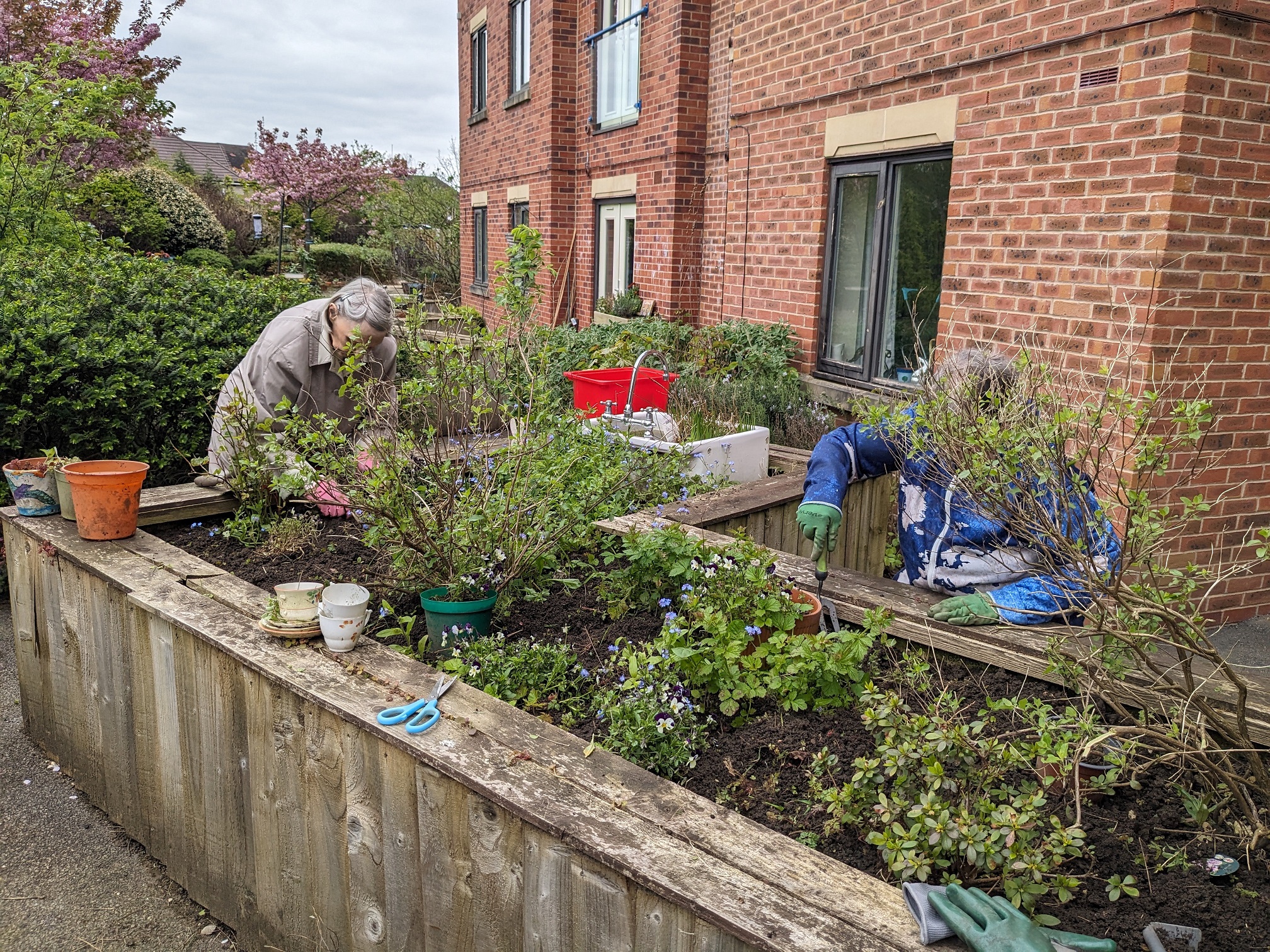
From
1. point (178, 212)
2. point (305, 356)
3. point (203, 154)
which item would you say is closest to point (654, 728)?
point (305, 356)

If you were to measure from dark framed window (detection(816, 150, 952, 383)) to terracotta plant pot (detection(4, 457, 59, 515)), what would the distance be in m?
4.81

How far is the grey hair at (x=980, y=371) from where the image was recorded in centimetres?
272

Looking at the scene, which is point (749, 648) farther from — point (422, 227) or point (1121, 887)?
point (422, 227)

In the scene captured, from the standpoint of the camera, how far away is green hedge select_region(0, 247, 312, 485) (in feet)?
17.6

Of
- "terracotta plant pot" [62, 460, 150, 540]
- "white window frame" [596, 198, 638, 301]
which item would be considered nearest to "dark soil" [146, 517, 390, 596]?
"terracotta plant pot" [62, 460, 150, 540]

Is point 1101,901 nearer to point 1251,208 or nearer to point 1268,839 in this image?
point 1268,839

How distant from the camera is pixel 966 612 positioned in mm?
2924

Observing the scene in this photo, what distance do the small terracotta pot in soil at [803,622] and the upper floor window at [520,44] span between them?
1309 centimetres

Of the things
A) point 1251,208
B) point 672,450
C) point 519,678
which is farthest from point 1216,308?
point 519,678

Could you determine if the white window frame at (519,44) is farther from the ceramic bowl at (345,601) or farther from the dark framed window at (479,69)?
the ceramic bowl at (345,601)

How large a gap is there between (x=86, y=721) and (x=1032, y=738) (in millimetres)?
3301

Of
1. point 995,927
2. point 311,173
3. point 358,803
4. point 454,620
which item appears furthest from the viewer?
point 311,173

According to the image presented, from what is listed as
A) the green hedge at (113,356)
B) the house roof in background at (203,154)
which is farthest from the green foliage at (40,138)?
the house roof in background at (203,154)

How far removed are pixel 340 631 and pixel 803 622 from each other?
132 centimetres
